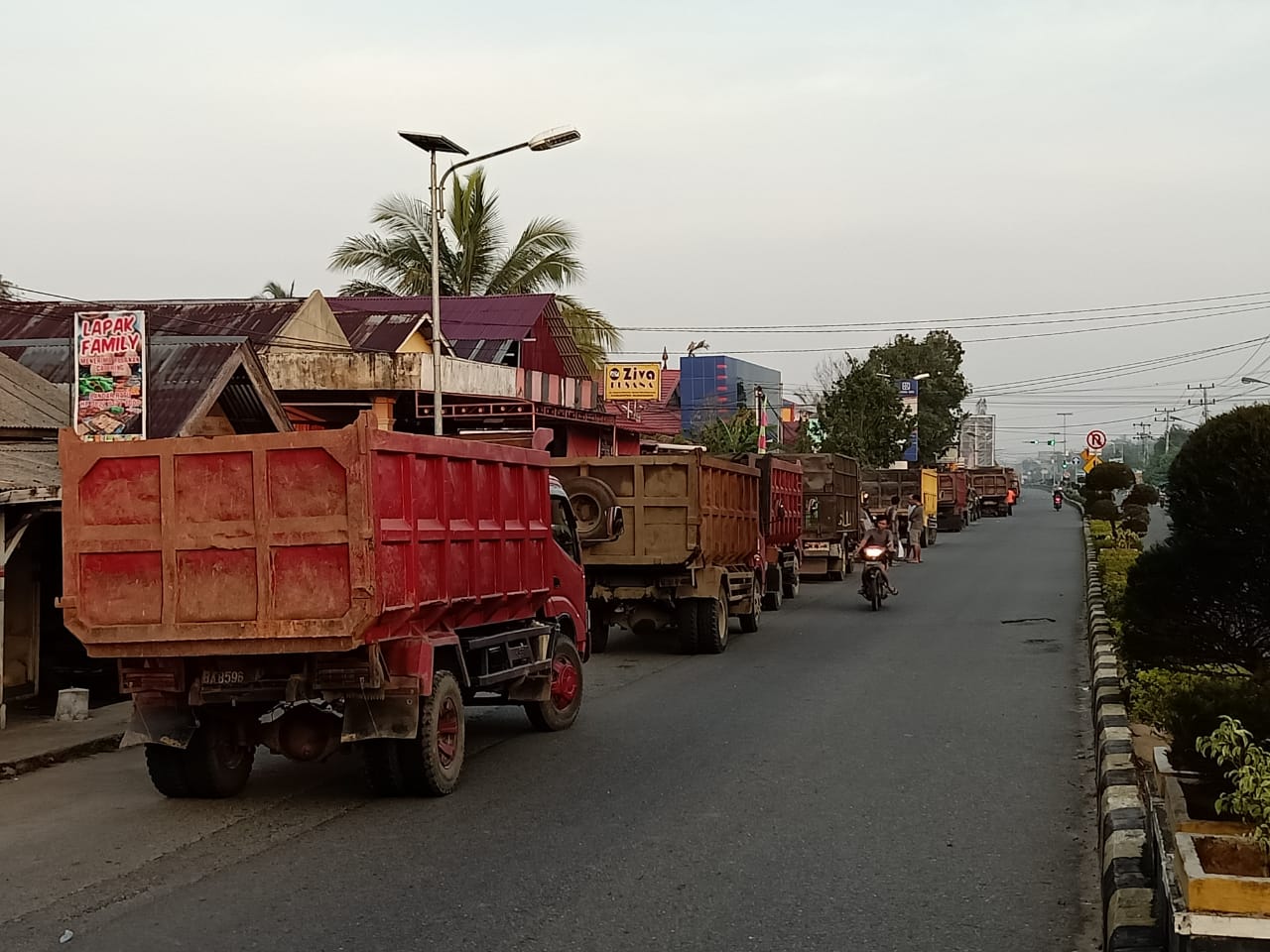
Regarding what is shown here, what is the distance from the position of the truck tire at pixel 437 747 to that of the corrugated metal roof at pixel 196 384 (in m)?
6.93

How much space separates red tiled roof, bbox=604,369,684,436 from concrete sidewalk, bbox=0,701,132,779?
85.7ft

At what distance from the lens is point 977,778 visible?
9711mm

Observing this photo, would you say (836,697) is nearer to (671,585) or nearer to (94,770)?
(671,585)

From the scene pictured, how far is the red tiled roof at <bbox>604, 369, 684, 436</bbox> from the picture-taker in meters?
41.2

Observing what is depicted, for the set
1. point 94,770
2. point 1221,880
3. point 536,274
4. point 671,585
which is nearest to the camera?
point 1221,880

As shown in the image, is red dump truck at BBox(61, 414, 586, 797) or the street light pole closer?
red dump truck at BBox(61, 414, 586, 797)

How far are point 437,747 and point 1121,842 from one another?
442 centimetres

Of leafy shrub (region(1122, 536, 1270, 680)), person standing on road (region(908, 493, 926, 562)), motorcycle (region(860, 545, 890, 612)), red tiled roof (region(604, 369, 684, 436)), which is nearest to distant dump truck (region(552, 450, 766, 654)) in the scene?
motorcycle (region(860, 545, 890, 612))

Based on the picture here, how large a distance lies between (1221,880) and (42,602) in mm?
14033

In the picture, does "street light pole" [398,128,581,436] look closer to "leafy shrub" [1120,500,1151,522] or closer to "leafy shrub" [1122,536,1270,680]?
"leafy shrub" [1122,536,1270,680]

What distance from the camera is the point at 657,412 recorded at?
2480 inches

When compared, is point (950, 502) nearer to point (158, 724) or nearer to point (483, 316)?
point (483, 316)

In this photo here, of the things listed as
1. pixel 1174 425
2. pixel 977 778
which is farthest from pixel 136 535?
pixel 1174 425

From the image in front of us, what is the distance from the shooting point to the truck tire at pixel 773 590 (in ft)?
78.0
